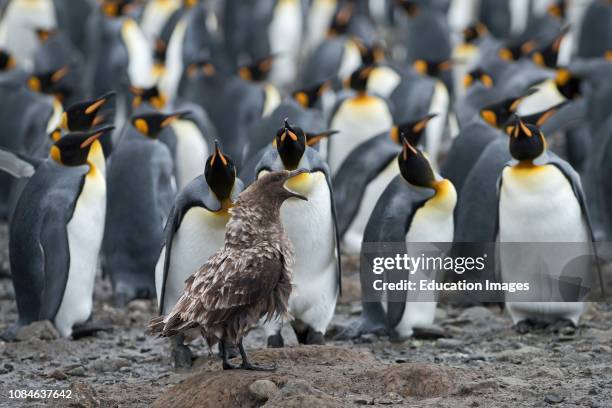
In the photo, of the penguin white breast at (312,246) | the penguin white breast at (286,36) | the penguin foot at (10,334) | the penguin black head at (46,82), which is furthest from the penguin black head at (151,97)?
the penguin white breast at (286,36)

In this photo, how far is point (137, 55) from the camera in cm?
1352

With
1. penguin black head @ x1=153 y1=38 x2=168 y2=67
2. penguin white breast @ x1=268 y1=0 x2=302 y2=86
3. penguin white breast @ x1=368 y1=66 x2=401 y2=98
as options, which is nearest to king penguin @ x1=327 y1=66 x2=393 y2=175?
penguin white breast @ x1=368 y1=66 x2=401 y2=98

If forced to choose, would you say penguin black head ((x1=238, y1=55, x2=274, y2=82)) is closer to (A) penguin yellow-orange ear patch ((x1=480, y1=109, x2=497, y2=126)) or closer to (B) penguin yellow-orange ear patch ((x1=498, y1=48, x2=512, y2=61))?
(B) penguin yellow-orange ear patch ((x1=498, y1=48, x2=512, y2=61))

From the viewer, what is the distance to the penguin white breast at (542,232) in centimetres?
607

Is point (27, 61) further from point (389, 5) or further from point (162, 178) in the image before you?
point (162, 178)

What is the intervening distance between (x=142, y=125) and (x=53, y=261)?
154cm

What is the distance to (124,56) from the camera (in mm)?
13219

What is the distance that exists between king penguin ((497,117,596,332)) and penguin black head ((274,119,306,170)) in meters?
1.21

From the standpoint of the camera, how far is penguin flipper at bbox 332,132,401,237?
7.73 meters

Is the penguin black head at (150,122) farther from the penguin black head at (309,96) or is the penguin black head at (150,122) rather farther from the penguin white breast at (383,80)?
the penguin white breast at (383,80)

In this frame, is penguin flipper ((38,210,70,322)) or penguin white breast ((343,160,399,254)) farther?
penguin white breast ((343,160,399,254))

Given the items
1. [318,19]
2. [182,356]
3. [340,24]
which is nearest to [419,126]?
[182,356]

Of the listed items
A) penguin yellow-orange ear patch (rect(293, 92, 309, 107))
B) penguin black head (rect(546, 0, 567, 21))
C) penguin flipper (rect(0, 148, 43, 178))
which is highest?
penguin black head (rect(546, 0, 567, 21))

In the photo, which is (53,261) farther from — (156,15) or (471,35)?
(156,15)
